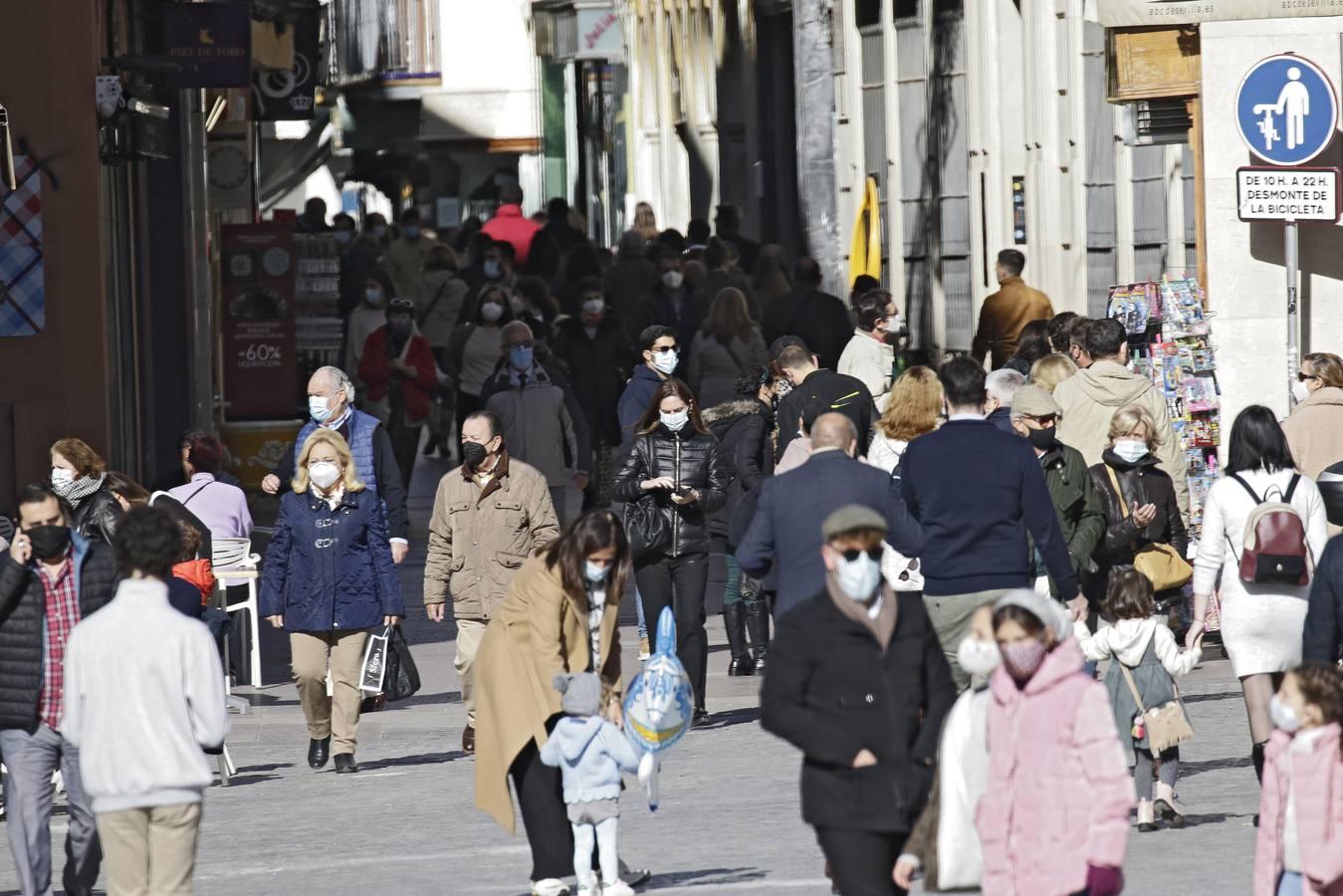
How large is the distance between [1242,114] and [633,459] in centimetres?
415

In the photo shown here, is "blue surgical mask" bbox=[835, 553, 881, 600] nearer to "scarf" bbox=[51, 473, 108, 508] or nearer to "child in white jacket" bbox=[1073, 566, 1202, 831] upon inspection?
"child in white jacket" bbox=[1073, 566, 1202, 831]

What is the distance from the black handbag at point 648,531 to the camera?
13656 millimetres

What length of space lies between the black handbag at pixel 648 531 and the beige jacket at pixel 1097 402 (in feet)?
6.77

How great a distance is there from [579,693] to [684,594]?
4.21 m

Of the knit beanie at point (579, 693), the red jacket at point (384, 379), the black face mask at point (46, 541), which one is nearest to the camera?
the knit beanie at point (579, 693)

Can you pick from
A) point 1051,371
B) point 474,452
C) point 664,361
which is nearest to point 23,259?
point 664,361

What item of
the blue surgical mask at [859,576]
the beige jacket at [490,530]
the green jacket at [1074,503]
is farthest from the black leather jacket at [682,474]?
the blue surgical mask at [859,576]

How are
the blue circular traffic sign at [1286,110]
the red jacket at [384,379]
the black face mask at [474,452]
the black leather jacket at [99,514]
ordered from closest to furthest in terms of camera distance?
the black leather jacket at [99,514]
the black face mask at [474,452]
the blue circular traffic sign at [1286,110]
the red jacket at [384,379]

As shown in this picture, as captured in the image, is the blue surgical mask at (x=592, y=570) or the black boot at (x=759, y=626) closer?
the blue surgical mask at (x=592, y=570)

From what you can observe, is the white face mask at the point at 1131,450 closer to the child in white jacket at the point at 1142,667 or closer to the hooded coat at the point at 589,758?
the child in white jacket at the point at 1142,667

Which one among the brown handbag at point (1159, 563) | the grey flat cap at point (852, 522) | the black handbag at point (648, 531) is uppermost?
the grey flat cap at point (852, 522)

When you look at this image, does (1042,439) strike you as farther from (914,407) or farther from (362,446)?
(362,446)

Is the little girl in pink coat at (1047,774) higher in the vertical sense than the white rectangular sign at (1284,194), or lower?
lower

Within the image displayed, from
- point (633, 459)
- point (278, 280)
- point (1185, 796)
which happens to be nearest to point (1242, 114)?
point (633, 459)
